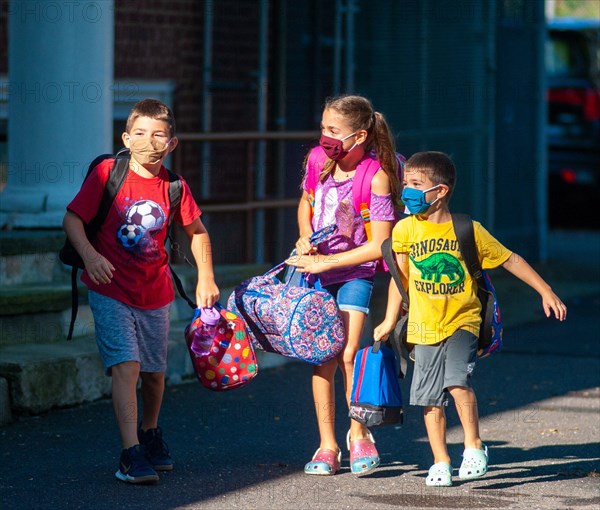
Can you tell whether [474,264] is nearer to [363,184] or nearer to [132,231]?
[363,184]

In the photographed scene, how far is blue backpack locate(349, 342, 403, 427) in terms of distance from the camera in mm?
5609

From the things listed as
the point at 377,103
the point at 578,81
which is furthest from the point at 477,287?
the point at 578,81

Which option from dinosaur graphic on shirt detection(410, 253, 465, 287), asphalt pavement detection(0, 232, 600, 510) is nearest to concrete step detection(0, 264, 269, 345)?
asphalt pavement detection(0, 232, 600, 510)

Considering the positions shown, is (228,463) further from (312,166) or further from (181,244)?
(181,244)

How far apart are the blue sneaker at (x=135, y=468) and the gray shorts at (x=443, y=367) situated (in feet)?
3.66

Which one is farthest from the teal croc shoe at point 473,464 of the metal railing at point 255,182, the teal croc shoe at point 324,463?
the metal railing at point 255,182

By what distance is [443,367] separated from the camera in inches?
219

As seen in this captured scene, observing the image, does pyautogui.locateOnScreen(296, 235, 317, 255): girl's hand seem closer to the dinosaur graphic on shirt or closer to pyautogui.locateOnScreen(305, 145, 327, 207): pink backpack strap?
pyautogui.locateOnScreen(305, 145, 327, 207): pink backpack strap

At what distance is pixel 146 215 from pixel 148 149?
0.89 feet

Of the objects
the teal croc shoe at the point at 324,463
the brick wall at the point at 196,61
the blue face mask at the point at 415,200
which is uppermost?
the brick wall at the point at 196,61

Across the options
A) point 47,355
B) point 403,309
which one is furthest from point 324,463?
point 47,355

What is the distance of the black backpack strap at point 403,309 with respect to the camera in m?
5.56

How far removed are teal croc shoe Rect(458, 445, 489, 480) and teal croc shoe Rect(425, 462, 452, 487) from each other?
0.09m

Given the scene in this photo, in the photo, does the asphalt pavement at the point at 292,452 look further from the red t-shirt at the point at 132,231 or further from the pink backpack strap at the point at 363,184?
the pink backpack strap at the point at 363,184
